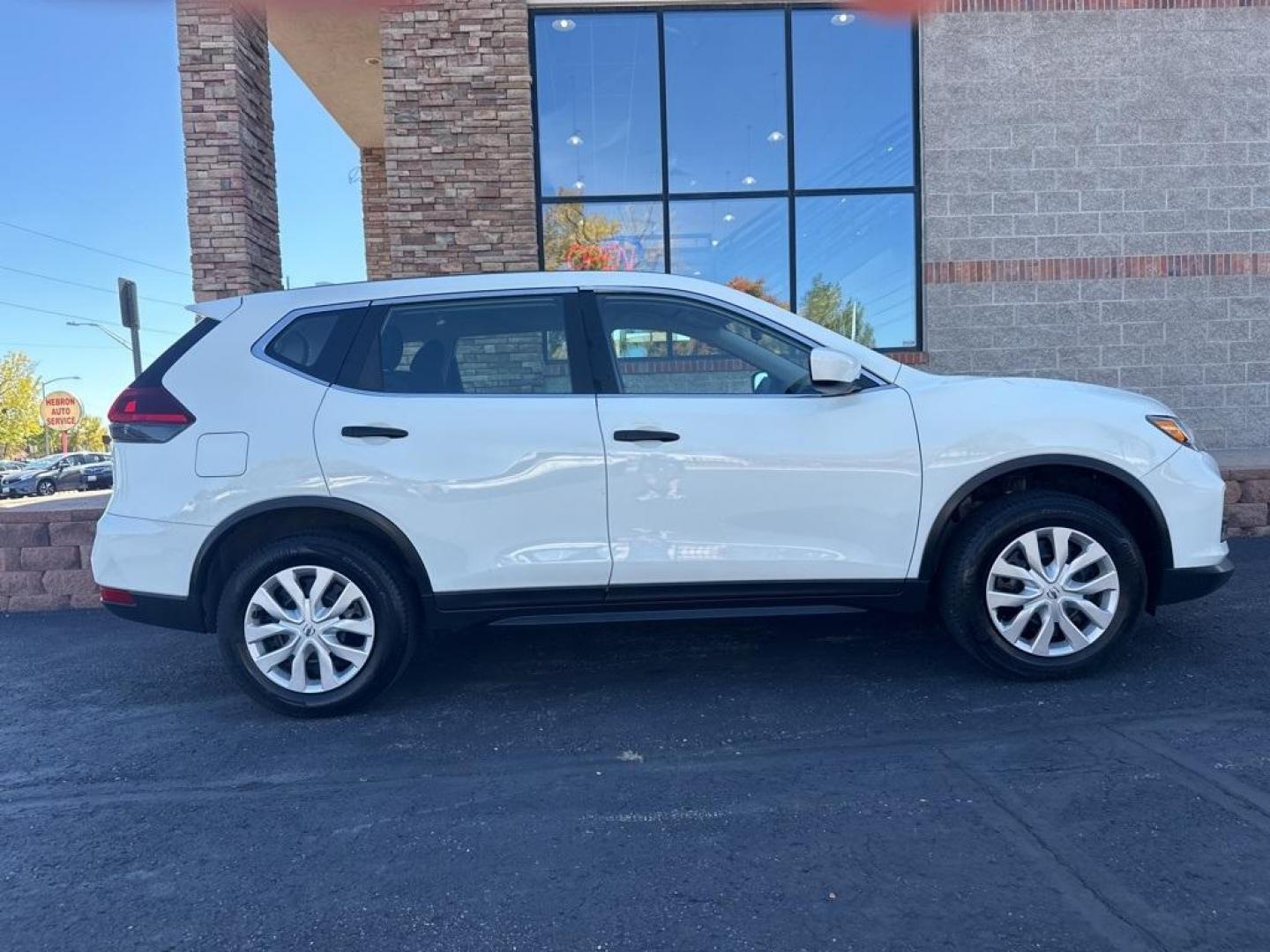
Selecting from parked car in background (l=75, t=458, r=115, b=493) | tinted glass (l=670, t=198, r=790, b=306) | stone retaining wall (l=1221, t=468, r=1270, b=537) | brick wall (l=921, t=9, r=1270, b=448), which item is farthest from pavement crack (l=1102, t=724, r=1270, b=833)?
parked car in background (l=75, t=458, r=115, b=493)

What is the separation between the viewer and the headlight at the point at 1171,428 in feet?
12.9

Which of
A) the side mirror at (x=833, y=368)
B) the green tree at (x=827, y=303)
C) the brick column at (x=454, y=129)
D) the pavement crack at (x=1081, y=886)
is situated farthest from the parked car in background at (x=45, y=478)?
the pavement crack at (x=1081, y=886)

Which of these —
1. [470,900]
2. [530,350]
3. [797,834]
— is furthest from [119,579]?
[797,834]

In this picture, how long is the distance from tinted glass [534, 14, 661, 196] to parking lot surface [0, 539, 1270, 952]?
6224mm

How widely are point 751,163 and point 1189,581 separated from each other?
6.71 metres

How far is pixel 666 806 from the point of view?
295 centimetres

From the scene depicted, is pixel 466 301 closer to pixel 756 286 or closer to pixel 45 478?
pixel 756 286

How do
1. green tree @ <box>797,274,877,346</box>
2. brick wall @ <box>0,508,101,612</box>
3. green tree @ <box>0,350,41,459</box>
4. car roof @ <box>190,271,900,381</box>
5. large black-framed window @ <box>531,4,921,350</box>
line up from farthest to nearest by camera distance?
green tree @ <box>0,350,41,459</box>, green tree @ <box>797,274,877,346</box>, large black-framed window @ <box>531,4,921,350</box>, brick wall @ <box>0,508,101,612</box>, car roof @ <box>190,271,900,381</box>

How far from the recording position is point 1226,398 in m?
9.17

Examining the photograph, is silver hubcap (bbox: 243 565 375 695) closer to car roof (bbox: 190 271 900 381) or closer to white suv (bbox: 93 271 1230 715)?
white suv (bbox: 93 271 1230 715)

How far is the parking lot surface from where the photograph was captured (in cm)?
234

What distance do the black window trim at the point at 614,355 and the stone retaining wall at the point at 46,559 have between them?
4.09 meters

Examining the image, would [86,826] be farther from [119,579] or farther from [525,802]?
[525,802]

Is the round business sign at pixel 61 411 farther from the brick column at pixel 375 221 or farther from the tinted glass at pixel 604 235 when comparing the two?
the tinted glass at pixel 604 235
